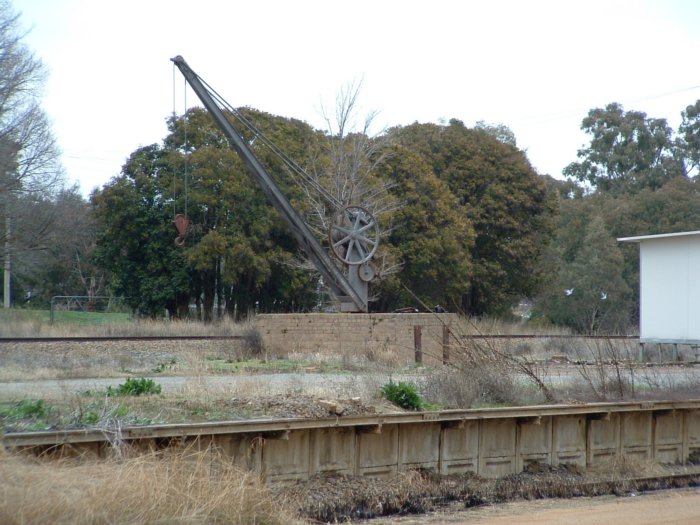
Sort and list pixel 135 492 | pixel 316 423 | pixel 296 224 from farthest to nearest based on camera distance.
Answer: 1. pixel 296 224
2. pixel 316 423
3. pixel 135 492

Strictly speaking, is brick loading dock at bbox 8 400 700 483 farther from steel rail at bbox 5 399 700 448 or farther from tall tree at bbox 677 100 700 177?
tall tree at bbox 677 100 700 177

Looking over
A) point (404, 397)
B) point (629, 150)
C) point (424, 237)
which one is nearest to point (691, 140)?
point (629, 150)

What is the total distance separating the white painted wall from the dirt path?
1506 centimetres

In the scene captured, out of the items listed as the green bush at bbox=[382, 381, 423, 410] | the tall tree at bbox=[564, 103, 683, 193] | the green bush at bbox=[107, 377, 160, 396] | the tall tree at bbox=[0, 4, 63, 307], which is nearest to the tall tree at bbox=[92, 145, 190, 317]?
the tall tree at bbox=[0, 4, 63, 307]

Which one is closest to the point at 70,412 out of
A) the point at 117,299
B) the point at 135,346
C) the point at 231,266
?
the point at 135,346

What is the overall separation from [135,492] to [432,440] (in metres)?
6.95

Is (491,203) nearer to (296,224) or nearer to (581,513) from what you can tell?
(296,224)

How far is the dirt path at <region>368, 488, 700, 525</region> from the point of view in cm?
1373

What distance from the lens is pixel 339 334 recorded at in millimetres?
26281

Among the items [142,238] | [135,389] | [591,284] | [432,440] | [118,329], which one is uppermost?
[142,238]

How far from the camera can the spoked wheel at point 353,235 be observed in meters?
28.1

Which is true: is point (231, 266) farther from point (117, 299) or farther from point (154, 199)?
point (117, 299)

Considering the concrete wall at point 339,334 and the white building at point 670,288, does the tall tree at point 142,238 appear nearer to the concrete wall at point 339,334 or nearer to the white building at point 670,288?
the concrete wall at point 339,334

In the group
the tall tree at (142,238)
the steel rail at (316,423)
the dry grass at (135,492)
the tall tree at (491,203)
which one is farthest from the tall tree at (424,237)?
the dry grass at (135,492)
